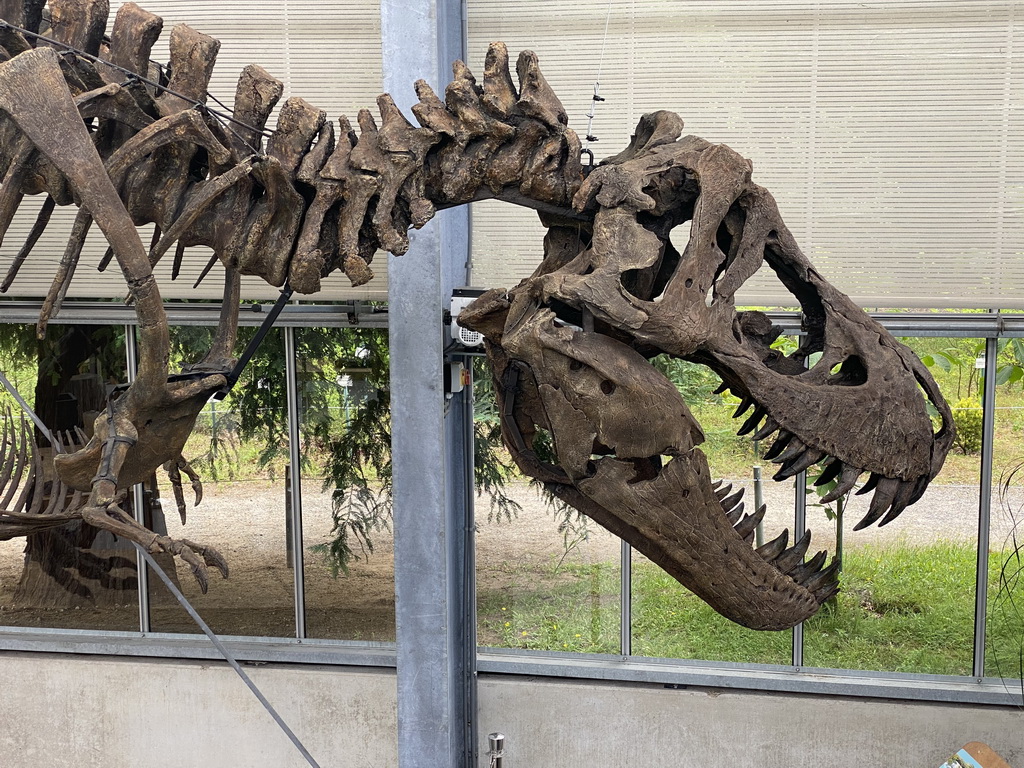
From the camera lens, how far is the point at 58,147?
278 cm

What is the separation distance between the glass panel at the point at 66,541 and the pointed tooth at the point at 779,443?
4906 mm

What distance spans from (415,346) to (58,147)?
3.09 meters

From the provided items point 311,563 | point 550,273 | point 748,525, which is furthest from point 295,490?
point 748,525

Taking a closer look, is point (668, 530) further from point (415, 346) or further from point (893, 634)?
point (893, 634)

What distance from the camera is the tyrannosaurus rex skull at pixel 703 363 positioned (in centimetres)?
308

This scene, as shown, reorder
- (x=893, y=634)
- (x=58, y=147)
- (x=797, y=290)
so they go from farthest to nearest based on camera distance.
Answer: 1. (x=893, y=634)
2. (x=797, y=290)
3. (x=58, y=147)

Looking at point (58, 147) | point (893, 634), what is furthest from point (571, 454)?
point (893, 634)

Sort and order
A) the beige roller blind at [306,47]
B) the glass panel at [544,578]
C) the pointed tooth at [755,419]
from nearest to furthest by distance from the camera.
Answer: the pointed tooth at [755,419]
the beige roller blind at [306,47]
the glass panel at [544,578]

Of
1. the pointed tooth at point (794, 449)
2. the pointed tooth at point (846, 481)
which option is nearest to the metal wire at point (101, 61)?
the pointed tooth at point (794, 449)

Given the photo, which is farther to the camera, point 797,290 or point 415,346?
point 415,346

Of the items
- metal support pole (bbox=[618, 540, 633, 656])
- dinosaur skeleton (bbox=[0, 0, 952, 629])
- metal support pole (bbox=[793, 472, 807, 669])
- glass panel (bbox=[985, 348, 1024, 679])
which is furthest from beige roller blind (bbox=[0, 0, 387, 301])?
glass panel (bbox=[985, 348, 1024, 679])

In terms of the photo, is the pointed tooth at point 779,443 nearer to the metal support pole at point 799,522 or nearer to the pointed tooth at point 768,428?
the pointed tooth at point 768,428

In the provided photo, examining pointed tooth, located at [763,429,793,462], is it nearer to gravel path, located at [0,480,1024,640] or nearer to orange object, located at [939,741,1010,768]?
orange object, located at [939,741,1010,768]

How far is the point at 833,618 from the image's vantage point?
6160 millimetres
